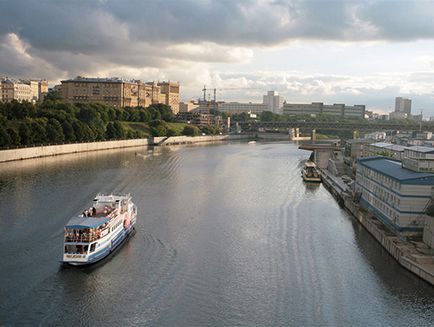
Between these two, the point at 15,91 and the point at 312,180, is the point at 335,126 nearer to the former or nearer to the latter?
the point at 15,91

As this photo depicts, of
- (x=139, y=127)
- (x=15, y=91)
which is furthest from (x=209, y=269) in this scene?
(x=15, y=91)

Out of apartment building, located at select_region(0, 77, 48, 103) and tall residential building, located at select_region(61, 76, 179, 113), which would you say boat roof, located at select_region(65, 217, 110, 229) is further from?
tall residential building, located at select_region(61, 76, 179, 113)

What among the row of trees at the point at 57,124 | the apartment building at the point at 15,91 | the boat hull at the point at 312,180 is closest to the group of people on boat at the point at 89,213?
the boat hull at the point at 312,180

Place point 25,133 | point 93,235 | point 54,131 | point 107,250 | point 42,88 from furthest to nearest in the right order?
point 42,88, point 54,131, point 25,133, point 107,250, point 93,235

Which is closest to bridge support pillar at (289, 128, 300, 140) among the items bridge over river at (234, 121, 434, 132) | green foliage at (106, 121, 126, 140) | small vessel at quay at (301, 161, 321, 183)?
bridge over river at (234, 121, 434, 132)

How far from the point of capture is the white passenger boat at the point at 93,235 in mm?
12227

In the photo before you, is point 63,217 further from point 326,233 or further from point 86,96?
point 86,96

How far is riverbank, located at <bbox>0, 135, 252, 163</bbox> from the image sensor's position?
3206 centimetres

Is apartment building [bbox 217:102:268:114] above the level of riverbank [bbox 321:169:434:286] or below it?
above

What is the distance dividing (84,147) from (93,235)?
100 ft

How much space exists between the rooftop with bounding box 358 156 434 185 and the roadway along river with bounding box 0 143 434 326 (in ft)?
6.79

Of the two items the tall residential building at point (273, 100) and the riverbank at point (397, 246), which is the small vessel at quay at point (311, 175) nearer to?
the riverbank at point (397, 246)

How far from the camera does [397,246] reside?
13359 millimetres

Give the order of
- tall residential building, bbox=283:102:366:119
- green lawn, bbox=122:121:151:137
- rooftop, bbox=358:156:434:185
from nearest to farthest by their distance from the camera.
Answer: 1. rooftop, bbox=358:156:434:185
2. green lawn, bbox=122:121:151:137
3. tall residential building, bbox=283:102:366:119
